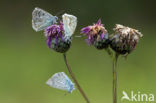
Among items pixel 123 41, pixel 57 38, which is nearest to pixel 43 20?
pixel 57 38

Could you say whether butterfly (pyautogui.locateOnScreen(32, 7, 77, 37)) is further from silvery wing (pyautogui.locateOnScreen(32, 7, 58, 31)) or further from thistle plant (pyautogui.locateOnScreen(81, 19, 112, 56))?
thistle plant (pyautogui.locateOnScreen(81, 19, 112, 56))

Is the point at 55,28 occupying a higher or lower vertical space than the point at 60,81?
higher

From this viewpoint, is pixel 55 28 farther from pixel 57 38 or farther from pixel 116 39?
pixel 116 39

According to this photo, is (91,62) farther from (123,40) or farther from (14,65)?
(123,40)

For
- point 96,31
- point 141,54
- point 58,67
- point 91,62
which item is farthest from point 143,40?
point 96,31

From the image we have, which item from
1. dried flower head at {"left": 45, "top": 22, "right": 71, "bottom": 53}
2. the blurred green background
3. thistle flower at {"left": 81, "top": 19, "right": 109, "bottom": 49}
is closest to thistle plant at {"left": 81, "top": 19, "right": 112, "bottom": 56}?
thistle flower at {"left": 81, "top": 19, "right": 109, "bottom": 49}

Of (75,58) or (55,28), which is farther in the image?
(75,58)

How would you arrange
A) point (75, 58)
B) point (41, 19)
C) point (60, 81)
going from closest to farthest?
point (60, 81), point (41, 19), point (75, 58)
